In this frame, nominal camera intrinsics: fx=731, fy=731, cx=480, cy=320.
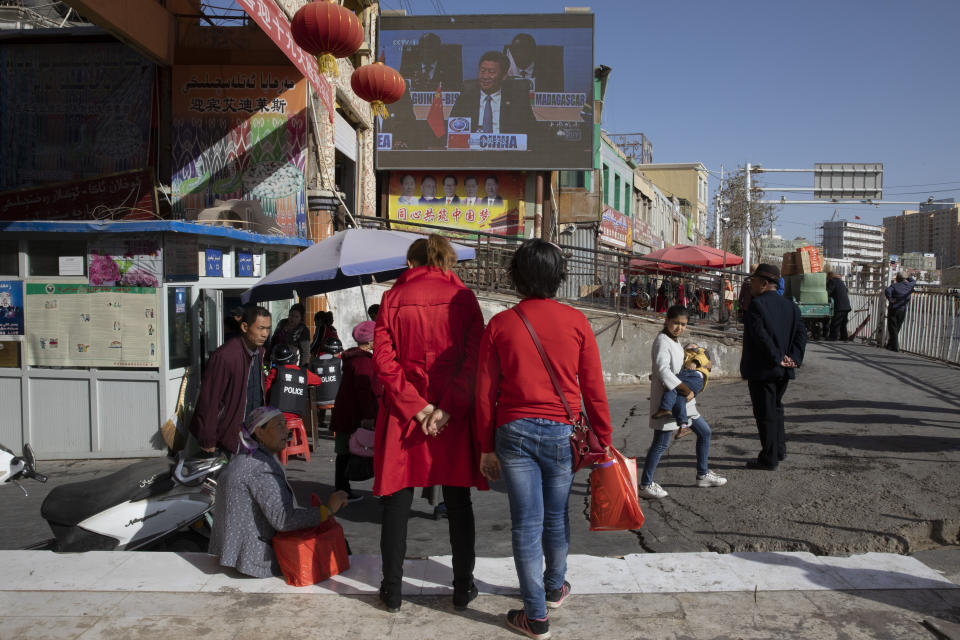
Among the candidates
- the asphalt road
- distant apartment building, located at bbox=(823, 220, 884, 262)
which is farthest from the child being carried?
distant apartment building, located at bbox=(823, 220, 884, 262)

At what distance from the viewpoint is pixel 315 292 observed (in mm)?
8539

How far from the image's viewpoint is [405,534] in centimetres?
359

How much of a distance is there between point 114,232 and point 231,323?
168 centimetres

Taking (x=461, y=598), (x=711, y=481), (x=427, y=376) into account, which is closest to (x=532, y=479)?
(x=427, y=376)

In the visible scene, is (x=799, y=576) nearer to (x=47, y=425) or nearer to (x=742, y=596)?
(x=742, y=596)

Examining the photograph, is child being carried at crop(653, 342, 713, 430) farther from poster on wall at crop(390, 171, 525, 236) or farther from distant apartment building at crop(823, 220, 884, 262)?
distant apartment building at crop(823, 220, 884, 262)

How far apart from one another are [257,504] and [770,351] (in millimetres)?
4431

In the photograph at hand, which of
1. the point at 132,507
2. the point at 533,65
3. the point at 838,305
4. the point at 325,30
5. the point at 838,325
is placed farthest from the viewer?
the point at 533,65

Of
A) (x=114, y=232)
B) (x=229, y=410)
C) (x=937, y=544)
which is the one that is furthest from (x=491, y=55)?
(x=937, y=544)

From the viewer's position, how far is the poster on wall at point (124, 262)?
7.61m

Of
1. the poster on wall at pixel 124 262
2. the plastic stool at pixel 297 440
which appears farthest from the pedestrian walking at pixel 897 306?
the poster on wall at pixel 124 262

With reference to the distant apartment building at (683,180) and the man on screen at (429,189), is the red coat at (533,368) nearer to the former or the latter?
the man on screen at (429,189)

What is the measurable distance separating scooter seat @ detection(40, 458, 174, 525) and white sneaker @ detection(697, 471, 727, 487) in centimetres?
418

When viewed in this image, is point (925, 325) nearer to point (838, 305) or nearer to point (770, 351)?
point (838, 305)
